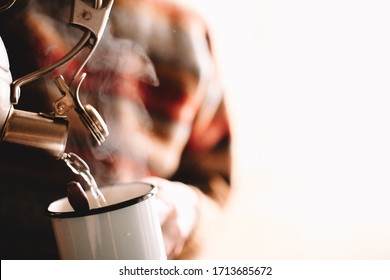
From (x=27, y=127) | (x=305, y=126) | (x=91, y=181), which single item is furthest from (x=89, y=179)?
(x=305, y=126)

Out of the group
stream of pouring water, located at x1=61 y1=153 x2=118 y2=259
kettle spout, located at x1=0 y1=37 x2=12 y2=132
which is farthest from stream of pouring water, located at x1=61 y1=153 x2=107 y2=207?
kettle spout, located at x1=0 y1=37 x2=12 y2=132

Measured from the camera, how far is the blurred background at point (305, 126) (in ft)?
3.41

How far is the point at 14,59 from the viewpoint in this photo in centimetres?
90

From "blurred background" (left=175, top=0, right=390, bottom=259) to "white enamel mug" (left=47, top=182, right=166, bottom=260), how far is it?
495 mm

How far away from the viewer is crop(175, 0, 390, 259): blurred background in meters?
1.04

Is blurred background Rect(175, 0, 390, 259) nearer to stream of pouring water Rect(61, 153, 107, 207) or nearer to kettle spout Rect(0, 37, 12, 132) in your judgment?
stream of pouring water Rect(61, 153, 107, 207)

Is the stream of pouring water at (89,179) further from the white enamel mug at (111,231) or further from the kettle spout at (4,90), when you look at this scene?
the kettle spout at (4,90)

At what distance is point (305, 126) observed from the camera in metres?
1.09

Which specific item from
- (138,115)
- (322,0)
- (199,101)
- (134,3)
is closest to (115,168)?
(138,115)

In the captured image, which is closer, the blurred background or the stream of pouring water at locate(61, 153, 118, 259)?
the stream of pouring water at locate(61, 153, 118, 259)

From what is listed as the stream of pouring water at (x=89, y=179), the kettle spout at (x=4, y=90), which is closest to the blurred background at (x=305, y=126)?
the stream of pouring water at (x=89, y=179)

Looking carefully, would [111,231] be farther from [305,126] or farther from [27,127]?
[305,126]

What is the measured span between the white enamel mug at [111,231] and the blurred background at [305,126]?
49cm

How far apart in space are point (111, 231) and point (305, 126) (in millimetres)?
634
